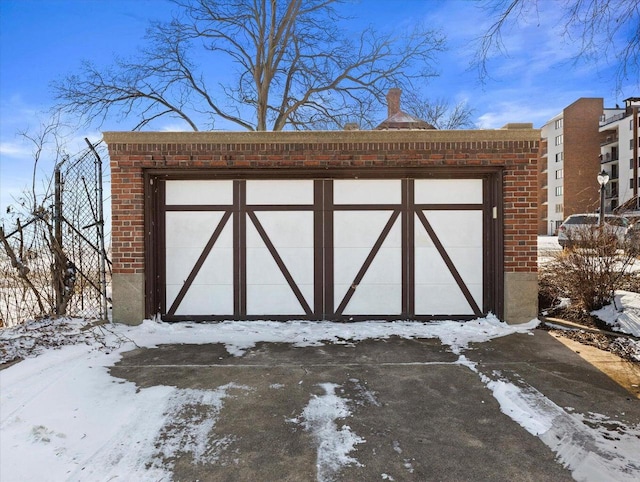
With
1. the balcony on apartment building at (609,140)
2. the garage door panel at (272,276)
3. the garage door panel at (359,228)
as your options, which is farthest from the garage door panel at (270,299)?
the balcony on apartment building at (609,140)

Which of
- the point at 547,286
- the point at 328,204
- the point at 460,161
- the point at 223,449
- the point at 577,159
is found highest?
the point at 577,159

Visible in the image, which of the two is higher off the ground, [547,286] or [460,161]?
[460,161]

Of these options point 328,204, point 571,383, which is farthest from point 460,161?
point 571,383

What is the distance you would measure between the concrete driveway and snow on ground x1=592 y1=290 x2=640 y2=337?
1319mm

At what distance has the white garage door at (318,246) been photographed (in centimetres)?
662

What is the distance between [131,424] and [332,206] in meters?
4.29

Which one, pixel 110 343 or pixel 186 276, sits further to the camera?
pixel 186 276

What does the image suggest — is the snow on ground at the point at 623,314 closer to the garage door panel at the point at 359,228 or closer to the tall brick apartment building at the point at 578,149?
the garage door panel at the point at 359,228

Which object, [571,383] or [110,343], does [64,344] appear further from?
[571,383]

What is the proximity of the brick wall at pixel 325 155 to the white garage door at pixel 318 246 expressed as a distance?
406 mm

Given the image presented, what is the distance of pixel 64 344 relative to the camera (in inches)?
207

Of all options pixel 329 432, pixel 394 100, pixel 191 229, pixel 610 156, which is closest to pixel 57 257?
pixel 191 229

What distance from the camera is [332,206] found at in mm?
6645

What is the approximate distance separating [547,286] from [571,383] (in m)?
4.11
